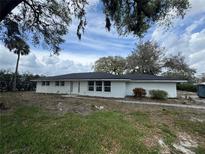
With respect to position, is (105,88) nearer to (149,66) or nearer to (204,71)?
(149,66)

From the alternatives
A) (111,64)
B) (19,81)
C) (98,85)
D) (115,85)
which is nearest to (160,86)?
(115,85)

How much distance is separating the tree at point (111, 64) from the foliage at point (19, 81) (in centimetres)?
1971

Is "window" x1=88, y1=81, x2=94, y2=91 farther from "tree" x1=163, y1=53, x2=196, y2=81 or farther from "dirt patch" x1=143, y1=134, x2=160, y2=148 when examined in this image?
"tree" x1=163, y1=53, x2=196, y2=81

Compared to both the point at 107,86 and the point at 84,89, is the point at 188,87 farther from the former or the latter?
the point at 84,89

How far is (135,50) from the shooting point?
122ft

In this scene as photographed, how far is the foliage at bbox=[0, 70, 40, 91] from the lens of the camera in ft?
91.9

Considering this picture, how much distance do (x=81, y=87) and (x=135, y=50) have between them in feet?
57.8

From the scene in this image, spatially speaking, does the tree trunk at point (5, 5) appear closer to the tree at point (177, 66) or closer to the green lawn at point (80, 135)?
the green lawn at point (80, 135)

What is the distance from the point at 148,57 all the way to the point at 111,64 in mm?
13026

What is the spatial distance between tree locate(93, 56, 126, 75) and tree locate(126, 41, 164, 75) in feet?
23.3

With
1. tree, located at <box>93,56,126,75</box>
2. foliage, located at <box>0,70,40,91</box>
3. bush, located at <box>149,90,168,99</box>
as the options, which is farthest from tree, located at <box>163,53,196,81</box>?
foliage, located at <box>0,70,40,91</box>

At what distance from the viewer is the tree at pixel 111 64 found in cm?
4490

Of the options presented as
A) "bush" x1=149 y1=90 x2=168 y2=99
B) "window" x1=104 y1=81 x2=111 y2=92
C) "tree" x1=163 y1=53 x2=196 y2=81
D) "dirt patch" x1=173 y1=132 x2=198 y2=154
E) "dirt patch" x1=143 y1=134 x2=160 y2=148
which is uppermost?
"tree" x1=163 y1=53 x2=196 y2=81

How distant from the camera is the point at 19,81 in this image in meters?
30.4
